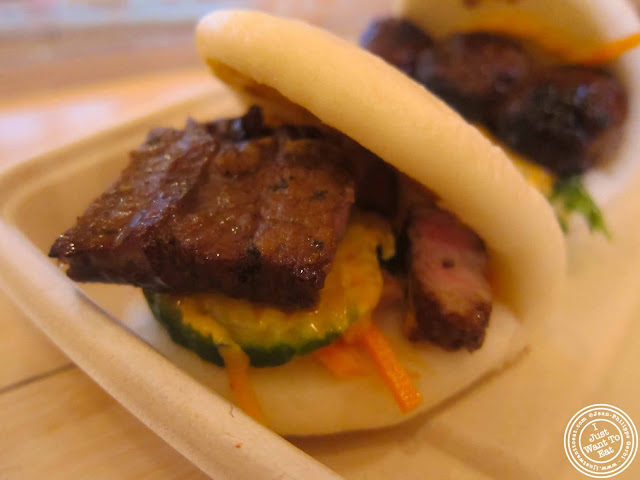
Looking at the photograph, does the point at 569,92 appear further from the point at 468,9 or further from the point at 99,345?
the point at 99,345

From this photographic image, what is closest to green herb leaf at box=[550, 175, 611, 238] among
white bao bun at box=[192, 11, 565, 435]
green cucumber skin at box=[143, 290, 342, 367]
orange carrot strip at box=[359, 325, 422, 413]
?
white bao bun at box=[192, 11, 565, 435]

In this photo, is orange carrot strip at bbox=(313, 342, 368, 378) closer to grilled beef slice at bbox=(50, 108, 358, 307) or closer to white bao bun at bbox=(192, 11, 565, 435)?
white bao bun at bbox=(192, 11, 565, 435)

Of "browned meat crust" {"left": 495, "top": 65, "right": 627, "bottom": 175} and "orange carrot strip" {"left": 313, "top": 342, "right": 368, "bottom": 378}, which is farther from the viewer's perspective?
"browned meat crust" {"left": 495, "top": 65, "right": 627, "bottom": 175}

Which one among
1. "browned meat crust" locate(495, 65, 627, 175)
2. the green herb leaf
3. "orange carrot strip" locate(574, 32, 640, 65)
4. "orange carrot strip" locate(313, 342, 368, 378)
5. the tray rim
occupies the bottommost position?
"orange carrot strip" locate(313, 342, 368, 378)

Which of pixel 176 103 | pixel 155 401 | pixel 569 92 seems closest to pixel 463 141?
pixel 155 401

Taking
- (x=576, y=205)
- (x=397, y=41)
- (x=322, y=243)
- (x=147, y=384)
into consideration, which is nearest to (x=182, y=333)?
(x=147, y=384)

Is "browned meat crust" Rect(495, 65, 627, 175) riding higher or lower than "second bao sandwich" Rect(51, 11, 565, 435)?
higher

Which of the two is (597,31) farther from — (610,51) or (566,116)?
(566,116)
